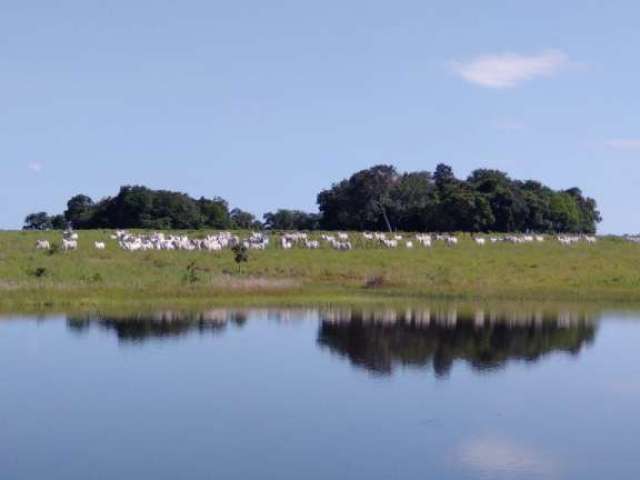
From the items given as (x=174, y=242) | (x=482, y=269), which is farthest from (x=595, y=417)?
(x=174, y=242)

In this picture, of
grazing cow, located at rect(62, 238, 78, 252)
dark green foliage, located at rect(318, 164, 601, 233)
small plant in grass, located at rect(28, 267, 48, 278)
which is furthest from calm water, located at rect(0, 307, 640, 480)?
dark green foliage, located at rect(318, 164, 601, 233)

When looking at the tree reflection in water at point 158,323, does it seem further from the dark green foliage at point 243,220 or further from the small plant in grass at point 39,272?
the dark green foliage at point 243,220

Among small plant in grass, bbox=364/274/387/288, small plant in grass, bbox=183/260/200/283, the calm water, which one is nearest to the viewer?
the calm water

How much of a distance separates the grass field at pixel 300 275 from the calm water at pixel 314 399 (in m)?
4.21

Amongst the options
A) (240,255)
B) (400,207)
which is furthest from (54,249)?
(400,207)

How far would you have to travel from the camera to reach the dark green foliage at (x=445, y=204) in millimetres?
71438

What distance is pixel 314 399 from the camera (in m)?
18.6

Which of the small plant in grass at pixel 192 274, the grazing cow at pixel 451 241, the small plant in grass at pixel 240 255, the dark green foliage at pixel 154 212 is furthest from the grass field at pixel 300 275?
the dark green foliage at pixel 154 212

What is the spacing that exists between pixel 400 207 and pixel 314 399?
201ft

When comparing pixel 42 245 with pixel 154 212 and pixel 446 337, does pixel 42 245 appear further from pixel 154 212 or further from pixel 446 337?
pixel 154 212

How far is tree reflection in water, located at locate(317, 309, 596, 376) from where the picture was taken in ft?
77.7

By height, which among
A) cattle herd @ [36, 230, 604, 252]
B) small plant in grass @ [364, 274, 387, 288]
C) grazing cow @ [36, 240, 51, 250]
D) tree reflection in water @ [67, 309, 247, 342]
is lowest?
tree reflection in water @ [67, 309, 247, 342]

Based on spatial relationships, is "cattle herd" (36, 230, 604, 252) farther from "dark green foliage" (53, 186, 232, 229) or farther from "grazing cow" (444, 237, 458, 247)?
"dark green foliage" (53, 186, 232, 229)

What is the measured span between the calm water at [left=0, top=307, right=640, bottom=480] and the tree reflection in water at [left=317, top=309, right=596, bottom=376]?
9cm
